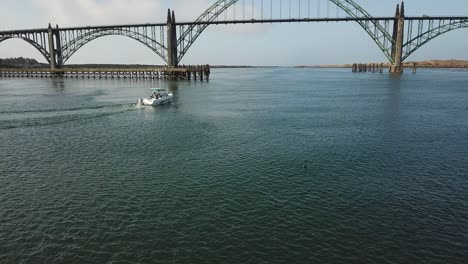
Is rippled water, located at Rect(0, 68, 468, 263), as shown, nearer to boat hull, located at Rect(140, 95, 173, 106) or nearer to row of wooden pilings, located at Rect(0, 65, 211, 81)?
boat hull, located at Rect(140, 95, 173, 106)

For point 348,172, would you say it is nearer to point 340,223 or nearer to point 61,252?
point 340,223

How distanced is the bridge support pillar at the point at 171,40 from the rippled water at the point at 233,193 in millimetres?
83218

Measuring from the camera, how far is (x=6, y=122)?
138 feet

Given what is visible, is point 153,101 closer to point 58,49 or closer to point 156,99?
point 156,99

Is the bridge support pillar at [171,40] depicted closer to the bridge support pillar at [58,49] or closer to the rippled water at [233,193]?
the bridge support pillar at [58,49]

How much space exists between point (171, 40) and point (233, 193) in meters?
107

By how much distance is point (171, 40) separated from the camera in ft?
394

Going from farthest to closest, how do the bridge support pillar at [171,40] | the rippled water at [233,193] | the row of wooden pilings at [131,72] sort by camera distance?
the bridge support pillar at [171,40], the row of wooden pilings at [131,72], the rippled water at [233,193]

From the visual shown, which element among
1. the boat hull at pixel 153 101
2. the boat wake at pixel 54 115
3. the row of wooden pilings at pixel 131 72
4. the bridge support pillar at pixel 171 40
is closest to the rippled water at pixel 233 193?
the boat wake at pixel 54 115

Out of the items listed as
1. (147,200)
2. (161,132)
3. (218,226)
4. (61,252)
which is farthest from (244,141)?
(61,252)

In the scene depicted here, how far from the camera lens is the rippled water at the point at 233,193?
1467 cm

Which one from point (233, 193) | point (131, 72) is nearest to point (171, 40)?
point (131, 72)

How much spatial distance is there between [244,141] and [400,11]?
4627 inches

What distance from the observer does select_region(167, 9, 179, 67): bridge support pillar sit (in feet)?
391
